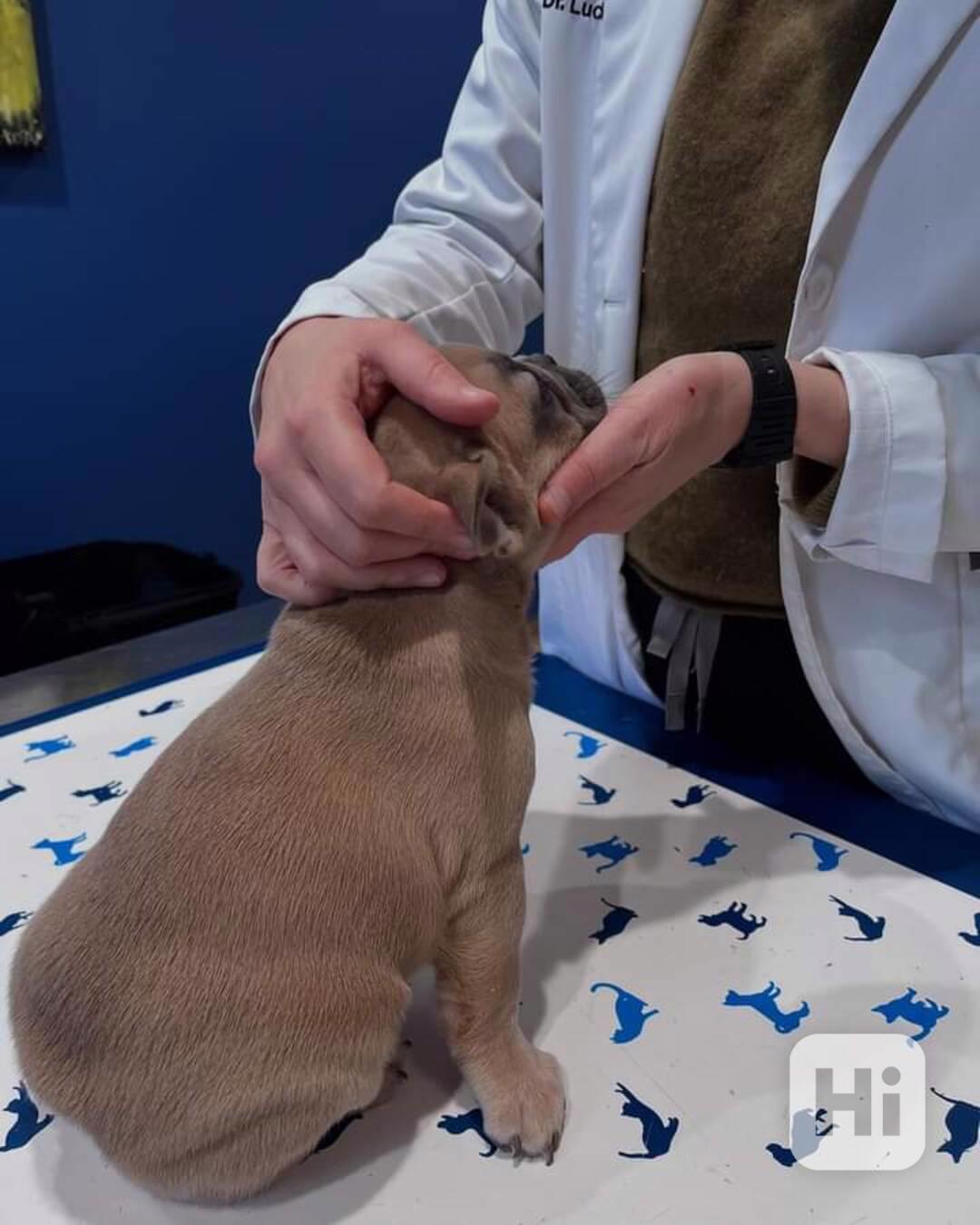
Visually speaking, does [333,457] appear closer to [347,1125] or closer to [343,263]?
[347,1125]

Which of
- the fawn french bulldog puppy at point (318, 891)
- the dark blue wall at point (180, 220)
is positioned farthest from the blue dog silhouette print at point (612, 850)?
the dark blue wall at point (180, 220)

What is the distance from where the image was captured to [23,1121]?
854mm

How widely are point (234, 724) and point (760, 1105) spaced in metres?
0.52

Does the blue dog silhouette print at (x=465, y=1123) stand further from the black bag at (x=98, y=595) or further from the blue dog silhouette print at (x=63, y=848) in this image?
the black bag at (x=98, y=595)

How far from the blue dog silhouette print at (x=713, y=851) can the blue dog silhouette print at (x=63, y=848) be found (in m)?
0.67

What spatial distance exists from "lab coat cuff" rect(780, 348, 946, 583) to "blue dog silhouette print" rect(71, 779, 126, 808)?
855 mm

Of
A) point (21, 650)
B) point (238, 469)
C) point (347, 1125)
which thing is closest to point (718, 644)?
point (347, 1125)

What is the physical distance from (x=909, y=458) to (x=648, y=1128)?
0.65 metres

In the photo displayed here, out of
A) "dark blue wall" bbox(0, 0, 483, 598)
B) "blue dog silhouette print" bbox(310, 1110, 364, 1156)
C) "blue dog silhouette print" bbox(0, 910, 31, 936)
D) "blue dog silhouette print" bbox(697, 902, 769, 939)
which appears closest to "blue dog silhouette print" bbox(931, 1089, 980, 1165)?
"blue dog silhouette print" bbox(697, 902, 769, 939)

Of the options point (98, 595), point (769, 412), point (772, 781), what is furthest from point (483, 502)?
point (98, 595)

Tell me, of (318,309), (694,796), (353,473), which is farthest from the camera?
(694,796)

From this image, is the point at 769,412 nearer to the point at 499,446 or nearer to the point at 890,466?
the point at 890,466

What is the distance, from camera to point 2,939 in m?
1.06

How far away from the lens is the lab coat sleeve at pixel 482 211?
52.4 inches
